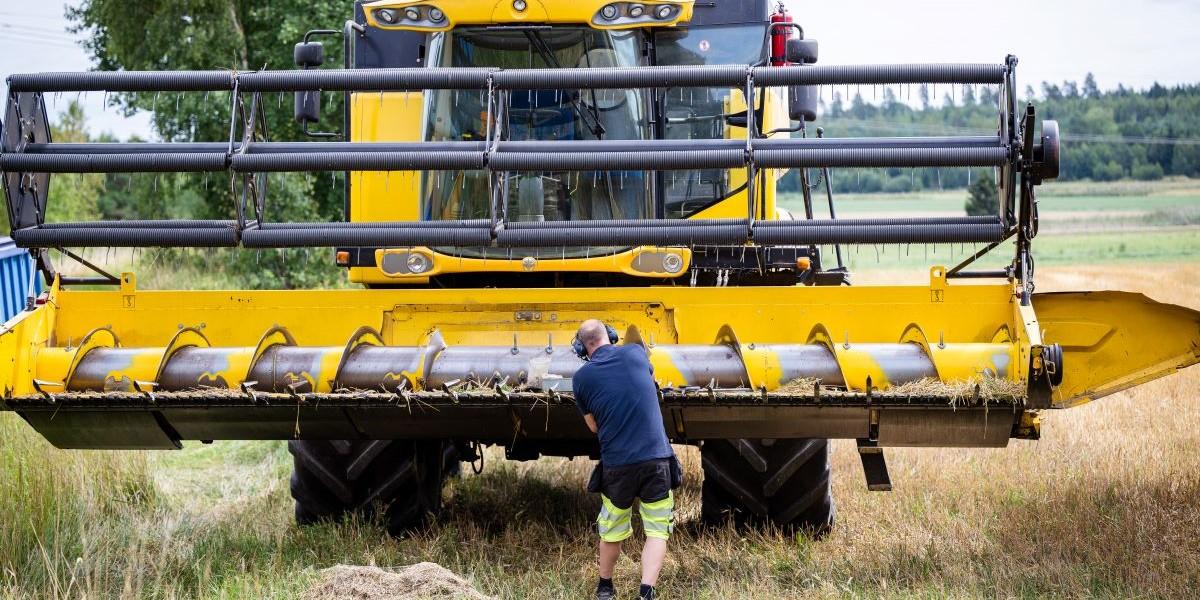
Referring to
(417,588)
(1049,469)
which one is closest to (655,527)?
(417,588)

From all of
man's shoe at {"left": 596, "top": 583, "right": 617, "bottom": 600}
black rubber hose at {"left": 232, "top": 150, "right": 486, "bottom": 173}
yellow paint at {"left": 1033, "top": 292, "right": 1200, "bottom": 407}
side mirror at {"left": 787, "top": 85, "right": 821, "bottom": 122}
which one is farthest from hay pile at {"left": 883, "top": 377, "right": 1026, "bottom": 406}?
black rubber hose at {"left": 232, "top": 150, "right": 486, "bottom": 173}

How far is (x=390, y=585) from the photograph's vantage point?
18.3ft

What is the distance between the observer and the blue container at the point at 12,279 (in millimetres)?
12047

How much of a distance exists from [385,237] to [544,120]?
1547 mm

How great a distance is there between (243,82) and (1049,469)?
5488 mm

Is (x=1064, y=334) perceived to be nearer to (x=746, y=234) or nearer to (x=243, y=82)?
(x=746, y=234)

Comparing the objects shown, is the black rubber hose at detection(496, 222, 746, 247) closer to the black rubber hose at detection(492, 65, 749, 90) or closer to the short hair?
the short hair

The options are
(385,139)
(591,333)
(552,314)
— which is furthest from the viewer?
(385,139)

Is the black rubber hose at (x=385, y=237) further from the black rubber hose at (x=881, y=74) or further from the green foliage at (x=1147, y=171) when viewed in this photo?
the green foliage at (x=1147, y=171)

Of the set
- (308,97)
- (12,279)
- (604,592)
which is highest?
(308,97)

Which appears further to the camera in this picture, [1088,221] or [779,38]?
[1088,221]

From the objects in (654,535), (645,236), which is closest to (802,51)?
(645,236)

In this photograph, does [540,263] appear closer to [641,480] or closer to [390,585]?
[641,480]

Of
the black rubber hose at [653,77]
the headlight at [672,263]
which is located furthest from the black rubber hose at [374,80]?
the headlight at [672,263]
